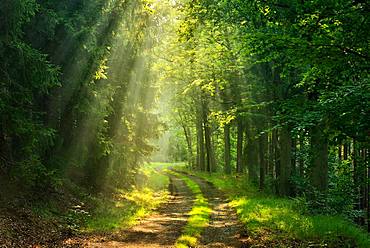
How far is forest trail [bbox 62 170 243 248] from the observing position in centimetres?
1103

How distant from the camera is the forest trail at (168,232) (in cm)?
1103

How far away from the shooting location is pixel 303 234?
37.5 ft

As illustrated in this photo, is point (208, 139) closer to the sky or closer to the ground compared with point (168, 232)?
closer to the sky

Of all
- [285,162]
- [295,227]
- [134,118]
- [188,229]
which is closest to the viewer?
[295,227]

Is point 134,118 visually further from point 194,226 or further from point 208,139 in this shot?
point 208,139

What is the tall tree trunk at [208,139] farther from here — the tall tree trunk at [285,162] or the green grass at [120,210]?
the tall tree trunk at [285,162]

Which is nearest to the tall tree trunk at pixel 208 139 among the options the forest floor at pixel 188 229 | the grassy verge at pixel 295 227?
the forest floor at pixel 188 229

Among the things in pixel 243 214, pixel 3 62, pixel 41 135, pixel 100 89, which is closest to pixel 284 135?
pixel 243 214

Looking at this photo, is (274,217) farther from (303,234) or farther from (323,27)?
(323,27)

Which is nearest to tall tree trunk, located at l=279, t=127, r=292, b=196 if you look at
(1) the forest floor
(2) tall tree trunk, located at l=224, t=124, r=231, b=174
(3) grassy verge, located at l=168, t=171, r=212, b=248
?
(1) the forest floor

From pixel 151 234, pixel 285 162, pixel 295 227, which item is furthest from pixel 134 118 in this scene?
pixel 295 227

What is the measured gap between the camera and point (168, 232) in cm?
1302

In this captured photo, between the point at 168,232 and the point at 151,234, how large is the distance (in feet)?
1.99

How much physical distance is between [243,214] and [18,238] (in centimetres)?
944
